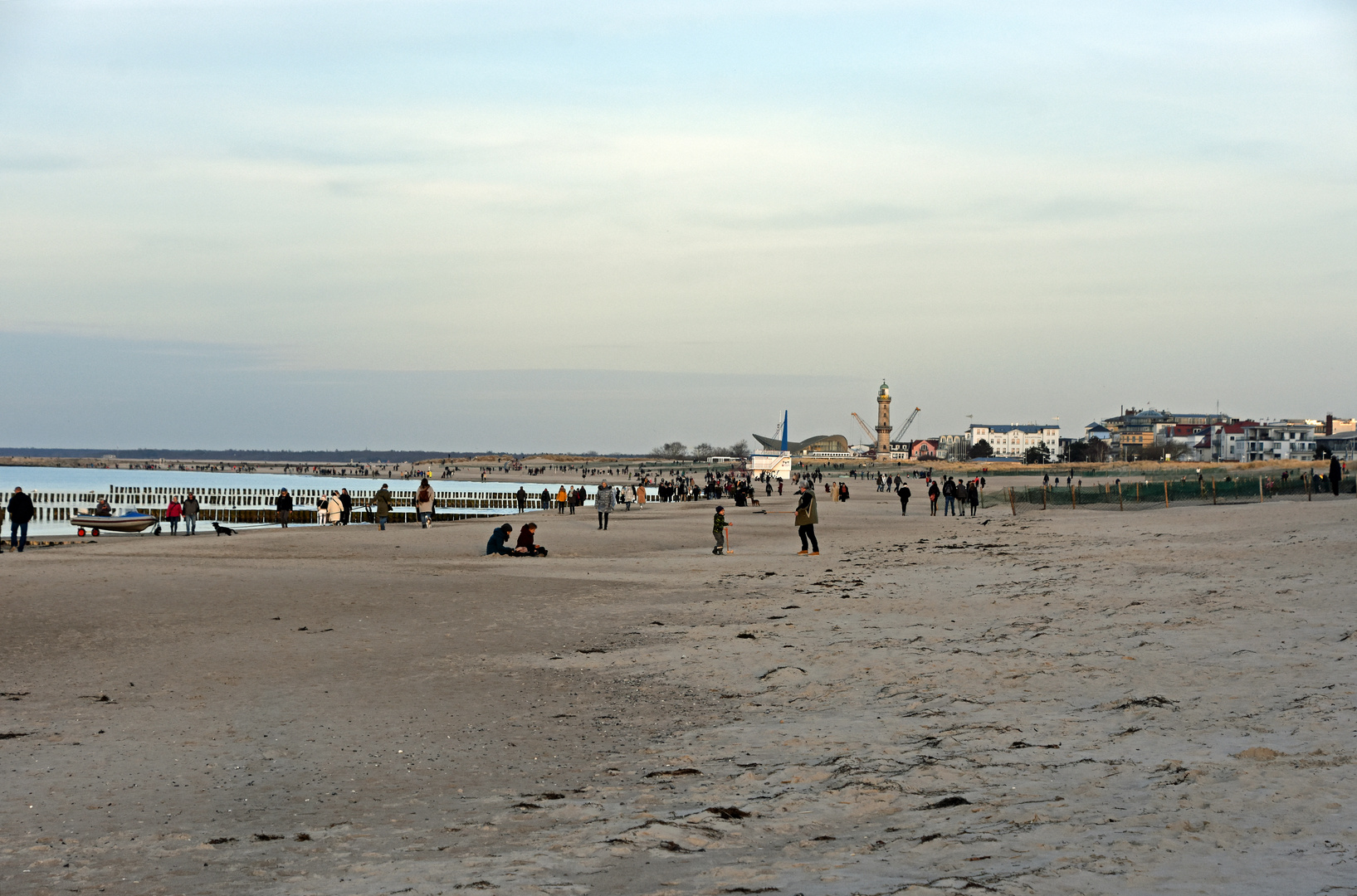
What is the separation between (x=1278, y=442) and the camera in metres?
161

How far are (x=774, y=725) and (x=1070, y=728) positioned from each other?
7.12 ft

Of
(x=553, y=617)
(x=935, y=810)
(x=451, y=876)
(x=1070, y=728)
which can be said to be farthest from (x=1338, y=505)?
(x=451, y=876)

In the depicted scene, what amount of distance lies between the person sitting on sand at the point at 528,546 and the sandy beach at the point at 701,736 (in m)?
7.12

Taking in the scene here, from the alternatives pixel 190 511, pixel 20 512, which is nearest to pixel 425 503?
pixel 190 511

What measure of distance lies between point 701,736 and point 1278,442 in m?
176

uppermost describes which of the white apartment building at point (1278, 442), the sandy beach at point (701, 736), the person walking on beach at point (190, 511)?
the white apartment building at point (1278, 442)

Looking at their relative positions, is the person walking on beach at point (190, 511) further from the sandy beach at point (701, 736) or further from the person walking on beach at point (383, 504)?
the sandy beach at point (701, 736)

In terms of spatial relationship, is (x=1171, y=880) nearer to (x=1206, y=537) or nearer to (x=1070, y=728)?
(x=1070, y=728)

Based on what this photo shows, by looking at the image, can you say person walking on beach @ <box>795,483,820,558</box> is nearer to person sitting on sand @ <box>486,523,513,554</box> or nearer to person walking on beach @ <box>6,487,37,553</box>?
person sitting on sand @ <box>486,523,513,554</box>

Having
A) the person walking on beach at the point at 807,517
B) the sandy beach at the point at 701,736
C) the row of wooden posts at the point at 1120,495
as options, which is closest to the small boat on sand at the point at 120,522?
the sandy beach at the point at 701,736

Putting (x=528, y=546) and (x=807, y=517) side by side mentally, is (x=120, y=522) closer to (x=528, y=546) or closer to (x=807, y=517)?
(x=528, y=546)

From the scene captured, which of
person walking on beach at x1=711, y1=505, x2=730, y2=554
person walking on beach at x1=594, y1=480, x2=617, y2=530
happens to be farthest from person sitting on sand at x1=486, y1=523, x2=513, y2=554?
person walking on beach at x1=594, y1=480, x2=617, y2=530

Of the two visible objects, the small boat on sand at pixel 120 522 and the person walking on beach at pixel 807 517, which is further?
the small boat on sand at pixel 120 522

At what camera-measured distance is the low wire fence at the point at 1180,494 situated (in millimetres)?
35062
